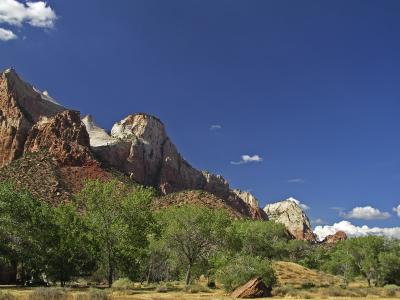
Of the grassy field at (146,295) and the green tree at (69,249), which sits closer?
the grassy field at (146,295)

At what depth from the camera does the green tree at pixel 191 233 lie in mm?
55688

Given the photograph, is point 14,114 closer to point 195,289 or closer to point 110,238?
point 110,238

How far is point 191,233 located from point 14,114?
503 ft

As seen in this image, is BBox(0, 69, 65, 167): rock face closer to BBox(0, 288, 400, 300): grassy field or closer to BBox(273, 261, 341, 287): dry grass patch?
BBox(273, 261, 341, 287): dry grass patch

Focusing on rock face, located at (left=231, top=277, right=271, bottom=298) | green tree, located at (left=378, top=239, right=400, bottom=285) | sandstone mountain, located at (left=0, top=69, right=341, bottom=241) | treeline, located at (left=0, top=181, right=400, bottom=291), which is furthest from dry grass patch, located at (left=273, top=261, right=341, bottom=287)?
sandstone mountain, located at (left=0, top=69, right=341, bottom=241)

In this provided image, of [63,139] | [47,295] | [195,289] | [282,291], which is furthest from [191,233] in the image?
[63,139]

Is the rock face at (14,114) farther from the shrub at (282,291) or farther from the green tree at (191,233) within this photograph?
the shrub at (282,291)

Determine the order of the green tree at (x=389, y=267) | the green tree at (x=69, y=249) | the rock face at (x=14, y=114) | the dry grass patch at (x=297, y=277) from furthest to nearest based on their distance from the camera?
1. the rock face at (x=14, y=114)
2. the green tree at (x=389, y=267)
3. the dry grass patch at (x=297, y=277)
4. the green tree at (x=69, y=249)

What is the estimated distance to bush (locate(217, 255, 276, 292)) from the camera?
45031mm

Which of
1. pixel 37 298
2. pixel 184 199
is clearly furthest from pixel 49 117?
pixel 37 298

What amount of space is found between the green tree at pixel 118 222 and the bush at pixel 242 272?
33.0ft

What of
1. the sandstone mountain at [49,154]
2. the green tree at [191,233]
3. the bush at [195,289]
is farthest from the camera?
the sandstone mountain at [49,154]

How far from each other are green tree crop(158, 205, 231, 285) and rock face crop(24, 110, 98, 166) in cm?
10539

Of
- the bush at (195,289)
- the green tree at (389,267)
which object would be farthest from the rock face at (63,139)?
the bush at (195,289)
